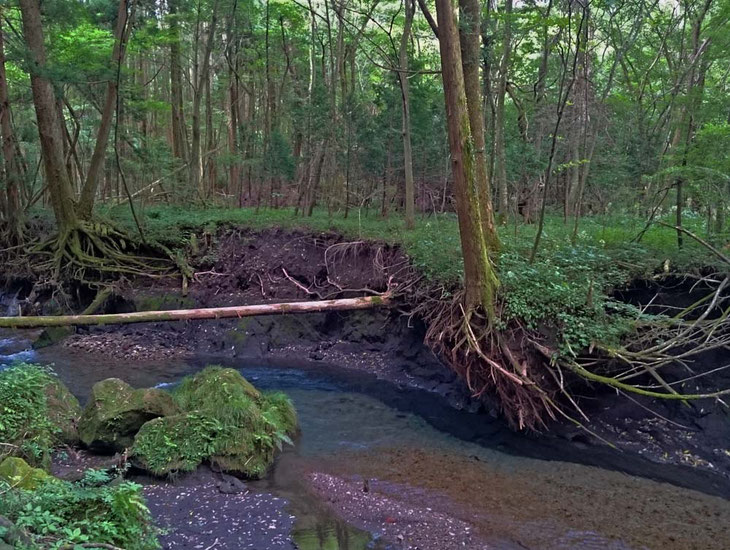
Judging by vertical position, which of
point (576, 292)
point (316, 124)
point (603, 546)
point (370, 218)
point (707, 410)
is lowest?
point (603, 546)

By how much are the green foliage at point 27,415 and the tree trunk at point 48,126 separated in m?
8.95

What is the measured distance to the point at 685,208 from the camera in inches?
506

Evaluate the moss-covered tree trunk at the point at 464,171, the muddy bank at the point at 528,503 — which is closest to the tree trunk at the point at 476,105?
the moss-covered tree trunk at the point at 464,171

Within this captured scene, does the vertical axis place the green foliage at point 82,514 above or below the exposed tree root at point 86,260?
below

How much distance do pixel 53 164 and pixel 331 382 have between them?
9705mm

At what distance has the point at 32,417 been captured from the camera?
6648 millimetres

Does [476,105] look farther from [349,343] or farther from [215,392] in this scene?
[215,392]

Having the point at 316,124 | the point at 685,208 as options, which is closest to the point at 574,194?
the point at 685,208

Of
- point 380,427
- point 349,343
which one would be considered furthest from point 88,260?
point 380,427

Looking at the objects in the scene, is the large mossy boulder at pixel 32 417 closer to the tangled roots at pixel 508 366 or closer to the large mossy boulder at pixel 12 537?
the large mossy boulder at pixel 12 537

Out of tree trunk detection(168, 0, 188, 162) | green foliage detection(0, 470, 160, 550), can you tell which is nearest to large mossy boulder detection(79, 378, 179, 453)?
green foliage detection(0, 470, 160, 550)

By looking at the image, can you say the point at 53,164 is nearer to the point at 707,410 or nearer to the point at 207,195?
the point at 207,195

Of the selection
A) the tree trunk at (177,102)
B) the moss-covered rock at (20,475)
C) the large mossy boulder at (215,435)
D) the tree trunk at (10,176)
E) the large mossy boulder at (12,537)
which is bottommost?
the large mossy boulder at (215,435)

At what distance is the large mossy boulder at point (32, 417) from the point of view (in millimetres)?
6070
